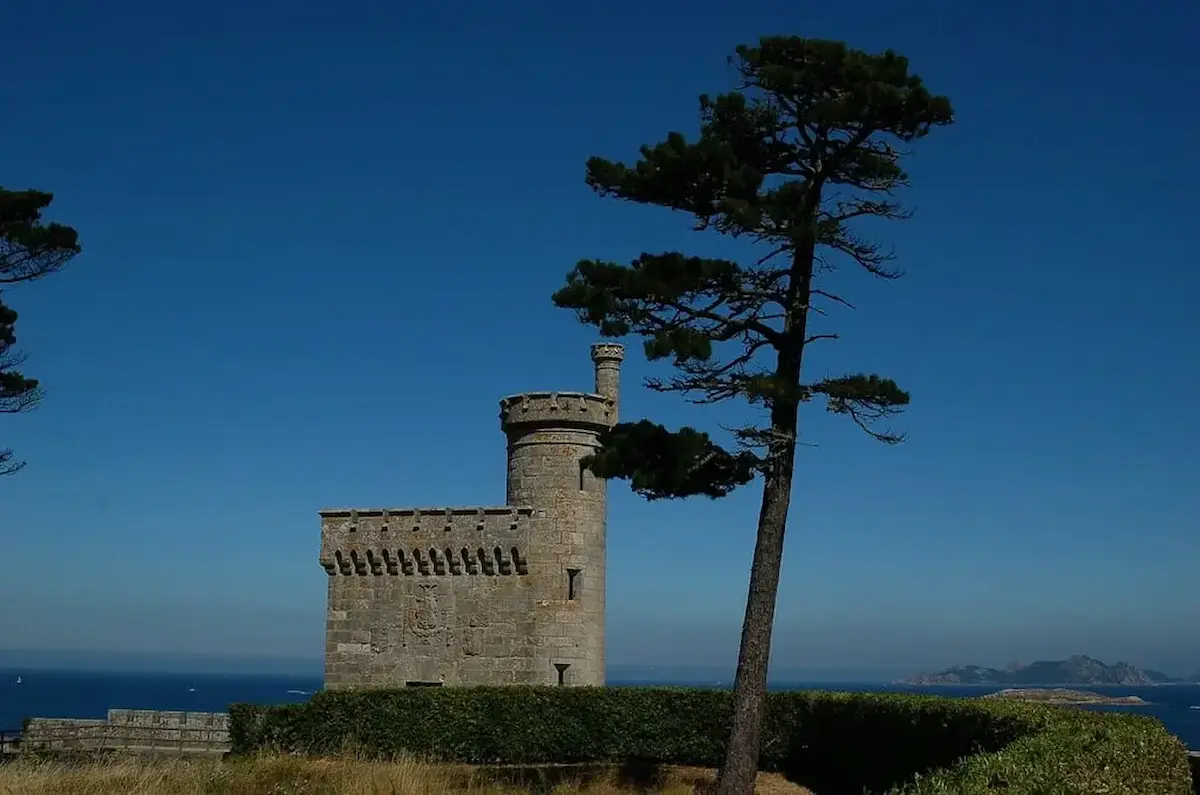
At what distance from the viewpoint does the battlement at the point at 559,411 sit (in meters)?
25.3

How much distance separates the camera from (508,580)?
2534 centimetres

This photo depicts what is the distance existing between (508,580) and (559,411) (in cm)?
366

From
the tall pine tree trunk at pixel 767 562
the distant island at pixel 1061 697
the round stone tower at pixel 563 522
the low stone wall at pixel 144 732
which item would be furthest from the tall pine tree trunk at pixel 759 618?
the low stone wall at pixel 144 732

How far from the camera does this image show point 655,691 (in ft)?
74.4

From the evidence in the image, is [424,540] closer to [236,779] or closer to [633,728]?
[633,728]

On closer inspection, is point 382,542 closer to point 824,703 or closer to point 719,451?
point 824,703

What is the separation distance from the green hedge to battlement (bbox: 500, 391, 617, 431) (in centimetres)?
556

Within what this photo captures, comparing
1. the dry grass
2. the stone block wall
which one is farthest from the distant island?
the stone block wall

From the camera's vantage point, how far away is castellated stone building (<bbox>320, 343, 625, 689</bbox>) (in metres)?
25.1

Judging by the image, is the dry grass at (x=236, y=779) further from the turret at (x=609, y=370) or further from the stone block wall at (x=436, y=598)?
the turret at (x=609, y=370)

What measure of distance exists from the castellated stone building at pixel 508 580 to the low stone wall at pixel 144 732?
8.38 feet

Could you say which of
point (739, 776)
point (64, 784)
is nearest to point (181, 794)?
point (64, 784)

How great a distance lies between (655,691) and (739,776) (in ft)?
24.3

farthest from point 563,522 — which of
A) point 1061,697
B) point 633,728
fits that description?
point 1061,697
